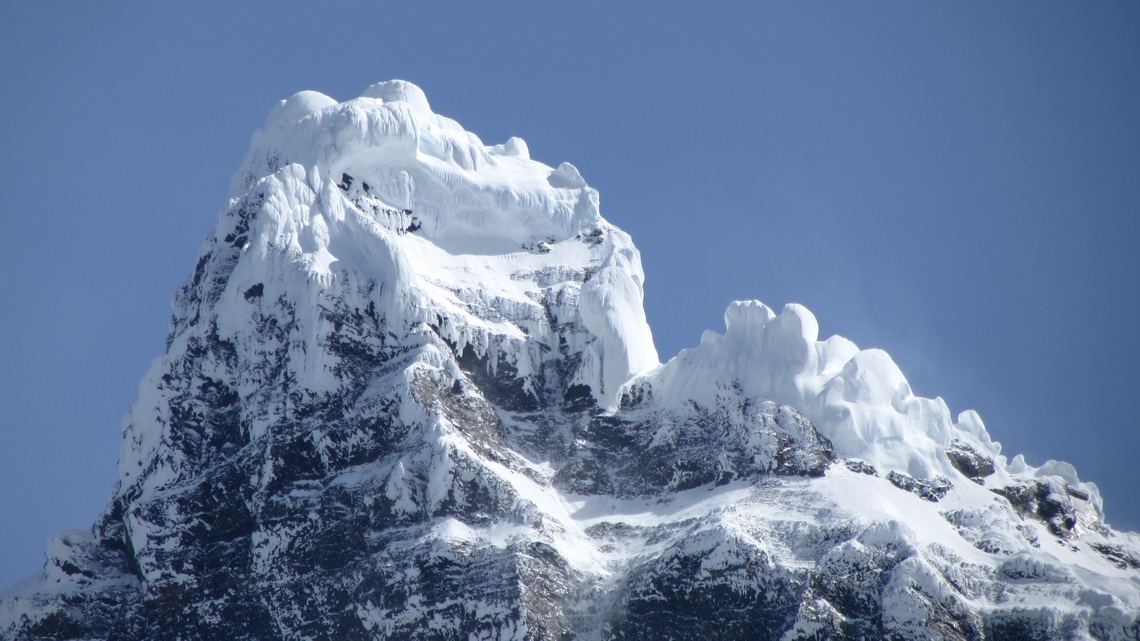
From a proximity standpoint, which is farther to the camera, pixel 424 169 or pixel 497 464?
pixel 424 169

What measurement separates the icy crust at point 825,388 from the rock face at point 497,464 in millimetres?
273

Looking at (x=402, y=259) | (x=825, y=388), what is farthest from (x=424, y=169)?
(x=825, y=388)

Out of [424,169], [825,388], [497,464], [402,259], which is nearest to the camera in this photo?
[497,464]

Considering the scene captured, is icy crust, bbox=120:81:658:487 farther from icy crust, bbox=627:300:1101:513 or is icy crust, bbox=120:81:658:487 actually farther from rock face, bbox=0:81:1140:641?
icy crust, bbox=627:300:1101:513

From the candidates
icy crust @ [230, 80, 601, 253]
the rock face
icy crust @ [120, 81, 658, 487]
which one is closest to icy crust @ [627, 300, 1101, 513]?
the rock face

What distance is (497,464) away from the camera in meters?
132

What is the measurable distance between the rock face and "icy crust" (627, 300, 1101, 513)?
273mm

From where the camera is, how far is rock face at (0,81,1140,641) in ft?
397

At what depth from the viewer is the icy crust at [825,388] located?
140625 millimetres

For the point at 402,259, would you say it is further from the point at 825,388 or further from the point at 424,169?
the point at 825,388

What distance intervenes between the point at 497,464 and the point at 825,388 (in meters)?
29.8

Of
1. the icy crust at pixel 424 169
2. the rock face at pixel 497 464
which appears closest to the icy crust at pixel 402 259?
the icy crust at pixel 424 169

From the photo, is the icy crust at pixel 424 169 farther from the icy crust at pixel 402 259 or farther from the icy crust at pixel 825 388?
the icy crust at pixel 825 388

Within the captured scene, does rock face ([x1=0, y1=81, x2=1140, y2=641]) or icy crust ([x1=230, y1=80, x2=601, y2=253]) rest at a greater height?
Answer: icy crust ([x1=230, y1=80, x2=601, y2=253])
